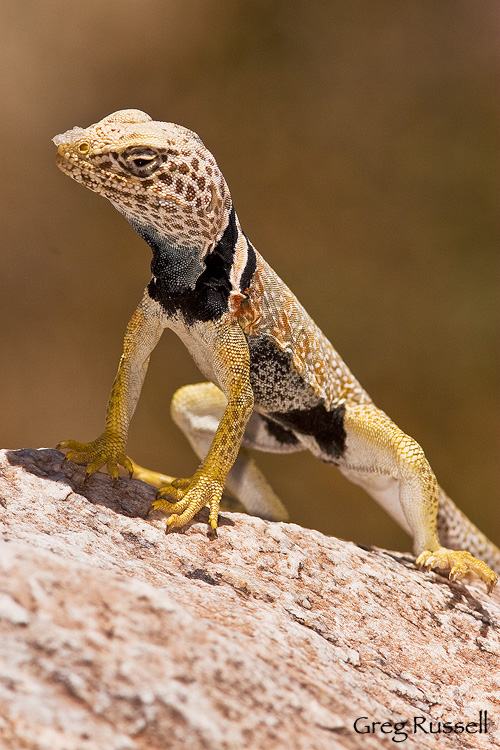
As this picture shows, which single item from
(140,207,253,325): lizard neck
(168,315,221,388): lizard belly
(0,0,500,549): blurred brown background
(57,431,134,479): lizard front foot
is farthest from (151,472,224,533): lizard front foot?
(0,0,500,549): blurred brown background

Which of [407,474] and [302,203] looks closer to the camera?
[407,474]

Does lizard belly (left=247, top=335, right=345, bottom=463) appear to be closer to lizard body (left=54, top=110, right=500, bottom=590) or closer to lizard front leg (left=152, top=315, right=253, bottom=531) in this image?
lizard body (left=54, top=110, right=500, bottom=590)

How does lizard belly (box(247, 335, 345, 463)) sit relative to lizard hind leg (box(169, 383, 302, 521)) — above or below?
above

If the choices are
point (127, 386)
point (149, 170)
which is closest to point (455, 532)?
point (127, 386)

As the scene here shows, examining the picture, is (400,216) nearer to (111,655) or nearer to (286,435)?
(286,435)

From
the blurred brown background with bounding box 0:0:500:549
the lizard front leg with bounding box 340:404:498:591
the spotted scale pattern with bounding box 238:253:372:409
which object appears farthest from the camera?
the blurred brown background with bounding box 0:0:500:549

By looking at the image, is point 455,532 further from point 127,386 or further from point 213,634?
point 213,634

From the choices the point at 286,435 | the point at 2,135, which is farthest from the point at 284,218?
the point at 286,435
